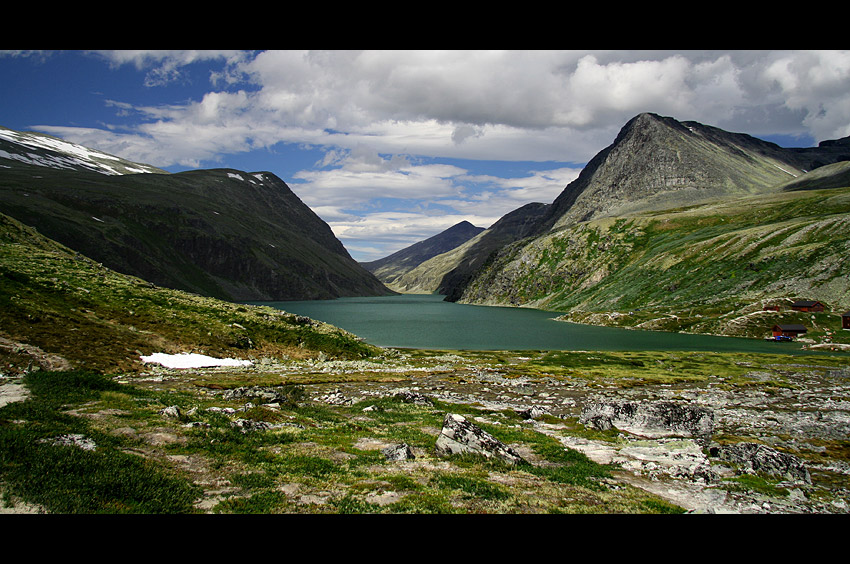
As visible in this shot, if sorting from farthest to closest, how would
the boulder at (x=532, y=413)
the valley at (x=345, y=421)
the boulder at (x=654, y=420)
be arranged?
1. the boulder at (x=532, y=413)
2. the boulder at (x=654, y=420)
3. the valley at (x=345, y=421)

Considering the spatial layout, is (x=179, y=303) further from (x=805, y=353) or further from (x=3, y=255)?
(x=805, y=353)

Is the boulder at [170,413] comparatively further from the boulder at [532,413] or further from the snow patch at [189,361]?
the snow patch at [189,361]

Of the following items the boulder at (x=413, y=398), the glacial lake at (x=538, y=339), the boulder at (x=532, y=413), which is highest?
the boulder at (x=413, y=398)

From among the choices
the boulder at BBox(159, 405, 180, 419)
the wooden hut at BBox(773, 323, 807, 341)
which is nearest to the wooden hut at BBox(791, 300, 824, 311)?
the wooden hut at BBox(773, 323, 807, 341)

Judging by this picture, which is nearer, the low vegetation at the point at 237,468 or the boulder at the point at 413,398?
the low vegetation at the point at 237,468

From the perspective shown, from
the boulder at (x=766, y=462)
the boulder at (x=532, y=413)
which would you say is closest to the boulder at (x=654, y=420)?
the boulder at (x=532, y=413)
